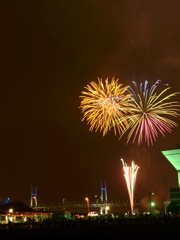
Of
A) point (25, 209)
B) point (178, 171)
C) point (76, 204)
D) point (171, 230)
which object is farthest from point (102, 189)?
point (171, 230)

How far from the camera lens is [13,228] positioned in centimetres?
3319

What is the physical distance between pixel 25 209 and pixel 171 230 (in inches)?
1164

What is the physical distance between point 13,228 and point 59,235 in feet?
11.6

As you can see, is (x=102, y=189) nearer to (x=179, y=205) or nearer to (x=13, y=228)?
(x=179, y=205)

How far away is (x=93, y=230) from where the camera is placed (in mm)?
34500

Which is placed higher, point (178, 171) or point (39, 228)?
point (178, 171)

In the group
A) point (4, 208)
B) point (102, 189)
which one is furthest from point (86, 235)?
point (102, 189)

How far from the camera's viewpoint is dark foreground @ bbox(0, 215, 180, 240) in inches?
1240

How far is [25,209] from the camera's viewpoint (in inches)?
2483

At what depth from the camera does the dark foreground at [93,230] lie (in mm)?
31489

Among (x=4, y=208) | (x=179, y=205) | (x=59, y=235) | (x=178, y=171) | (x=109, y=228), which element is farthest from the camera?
(x=178, y=171)

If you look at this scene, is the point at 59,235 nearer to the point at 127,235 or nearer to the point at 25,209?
the point at 127,235

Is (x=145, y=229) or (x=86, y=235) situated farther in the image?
(x=145, y=229)

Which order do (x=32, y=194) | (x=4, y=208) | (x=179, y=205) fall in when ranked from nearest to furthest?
(x=4, y=208) < (x=179, y=205) < (x=32, y=194)
